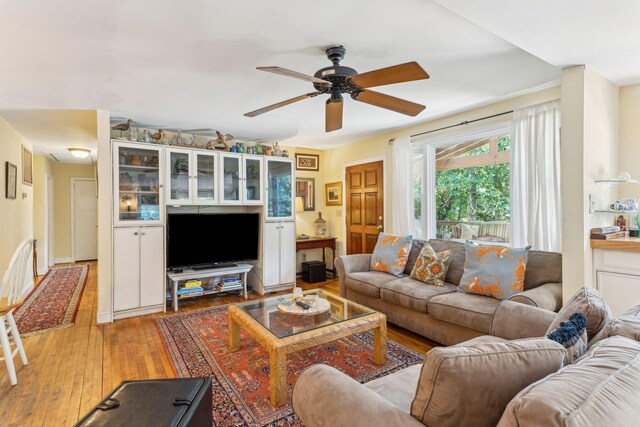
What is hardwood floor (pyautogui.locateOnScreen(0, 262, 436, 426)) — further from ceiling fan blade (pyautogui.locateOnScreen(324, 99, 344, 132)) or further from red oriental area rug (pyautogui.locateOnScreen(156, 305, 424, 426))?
ceiling fan blade (pyautogui.locateOnScreen(324, 99, 344, 132))

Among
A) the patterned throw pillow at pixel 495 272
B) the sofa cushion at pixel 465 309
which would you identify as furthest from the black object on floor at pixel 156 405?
the patterned throw pillow at pixel 495 272

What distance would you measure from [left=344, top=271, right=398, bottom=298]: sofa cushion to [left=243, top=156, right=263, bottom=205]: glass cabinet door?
71.0 inches

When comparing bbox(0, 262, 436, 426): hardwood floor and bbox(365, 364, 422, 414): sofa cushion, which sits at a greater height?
bbox(365, 364, 422, 414): sofa cushion

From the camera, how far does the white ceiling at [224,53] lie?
1.82 m

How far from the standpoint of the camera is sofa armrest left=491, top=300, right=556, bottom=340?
192 centimetres

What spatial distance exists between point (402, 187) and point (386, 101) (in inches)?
89.3

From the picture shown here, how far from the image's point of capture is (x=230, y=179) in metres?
4.46

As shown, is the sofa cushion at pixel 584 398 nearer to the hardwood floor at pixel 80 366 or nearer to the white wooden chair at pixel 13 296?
the hardwood floor at pixel 80 366

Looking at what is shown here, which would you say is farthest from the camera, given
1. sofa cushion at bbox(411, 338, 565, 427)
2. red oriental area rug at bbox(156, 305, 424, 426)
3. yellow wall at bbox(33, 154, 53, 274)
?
yellow wall at bbox(33, 154, 53, 274)

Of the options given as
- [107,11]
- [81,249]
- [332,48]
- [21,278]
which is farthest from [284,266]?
[81,249]

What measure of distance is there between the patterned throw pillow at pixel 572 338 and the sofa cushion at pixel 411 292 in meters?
1.67

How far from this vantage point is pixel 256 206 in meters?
4.81

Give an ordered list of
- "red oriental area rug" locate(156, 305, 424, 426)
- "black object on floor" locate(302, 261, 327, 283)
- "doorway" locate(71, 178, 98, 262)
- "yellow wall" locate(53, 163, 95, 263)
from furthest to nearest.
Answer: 1. "doorway" locate(71, 178, 98, 262)
2. "yellow wall" locate(53, 163, 95, 263)
3. "black object on floor" locate(302, 261, 327, 283)
4. "red oriental area rug" locate(156, 305, 424, 426)

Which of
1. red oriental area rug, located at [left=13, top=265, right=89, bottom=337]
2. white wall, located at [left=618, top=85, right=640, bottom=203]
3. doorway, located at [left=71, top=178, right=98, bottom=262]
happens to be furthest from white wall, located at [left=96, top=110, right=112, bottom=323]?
white wall, located at [left=618, top=85, right=640, bottom=203]
